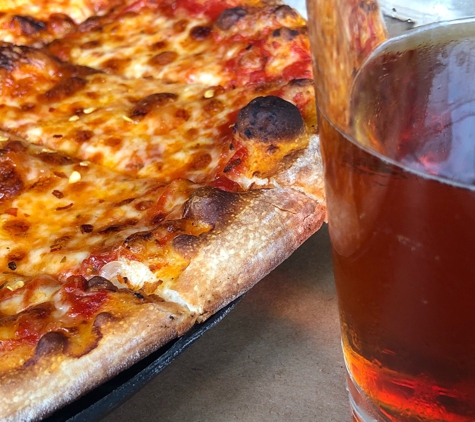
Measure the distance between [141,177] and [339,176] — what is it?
2.35 feet

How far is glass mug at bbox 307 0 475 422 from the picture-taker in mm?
685

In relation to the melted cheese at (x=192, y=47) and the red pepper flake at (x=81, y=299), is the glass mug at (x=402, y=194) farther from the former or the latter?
the melted cheese at (x=192, y=47)

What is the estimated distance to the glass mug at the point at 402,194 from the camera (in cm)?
69

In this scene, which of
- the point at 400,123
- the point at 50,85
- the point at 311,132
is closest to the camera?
the point at 400,123

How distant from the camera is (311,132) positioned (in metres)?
1.38

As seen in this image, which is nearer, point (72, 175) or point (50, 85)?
point (72, 175)

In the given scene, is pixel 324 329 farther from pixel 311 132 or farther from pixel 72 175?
pixel 72 175

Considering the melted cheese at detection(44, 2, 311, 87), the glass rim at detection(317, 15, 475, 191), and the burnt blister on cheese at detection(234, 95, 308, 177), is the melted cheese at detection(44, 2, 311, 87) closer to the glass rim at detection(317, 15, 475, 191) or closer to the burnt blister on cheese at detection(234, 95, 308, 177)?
the burnt blister on cheese at detection(234, 95, 308, 177)

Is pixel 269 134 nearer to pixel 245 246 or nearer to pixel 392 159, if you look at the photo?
pixel 245 246

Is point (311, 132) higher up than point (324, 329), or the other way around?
point (311, 132)

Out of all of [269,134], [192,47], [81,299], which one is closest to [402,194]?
[81,299]

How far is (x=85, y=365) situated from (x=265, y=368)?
355 millimetres

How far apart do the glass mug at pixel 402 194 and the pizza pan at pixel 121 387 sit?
0.26m

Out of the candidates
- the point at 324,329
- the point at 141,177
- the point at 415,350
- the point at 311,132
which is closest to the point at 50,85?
the point at 141,177
